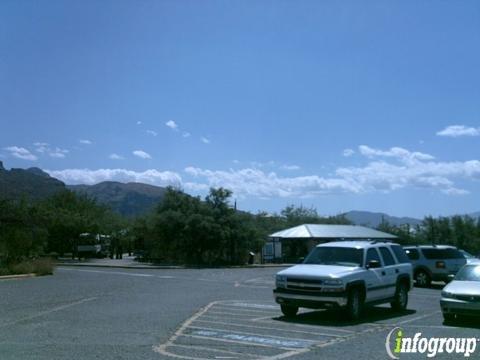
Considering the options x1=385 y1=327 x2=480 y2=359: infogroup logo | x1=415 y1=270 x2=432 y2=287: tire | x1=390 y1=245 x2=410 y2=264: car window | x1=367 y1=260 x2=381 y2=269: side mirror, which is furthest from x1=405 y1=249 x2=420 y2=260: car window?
x1=385 y1=327 x2=480 y2=359: infogroup logo

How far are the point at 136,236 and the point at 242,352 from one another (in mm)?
55819

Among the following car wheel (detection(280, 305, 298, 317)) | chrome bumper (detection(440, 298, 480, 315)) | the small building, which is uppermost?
the small building

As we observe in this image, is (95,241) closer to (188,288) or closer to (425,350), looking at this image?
(188,288)

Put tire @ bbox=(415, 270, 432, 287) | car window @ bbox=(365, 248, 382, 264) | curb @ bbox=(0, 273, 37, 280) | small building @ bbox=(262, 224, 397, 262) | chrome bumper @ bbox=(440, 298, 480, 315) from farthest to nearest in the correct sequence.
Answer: small building @ bbox=(262, 224, 397, 262), curb @ bbox=(0, 273, 37, 280), tire @ bbox=(415, 270, 432, 287), car window @ bbox=(365, 248, 382, 264), chrome bumper @ bbox=(440, 298, 480, 315)

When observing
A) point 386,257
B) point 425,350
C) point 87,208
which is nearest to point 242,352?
point 425,350

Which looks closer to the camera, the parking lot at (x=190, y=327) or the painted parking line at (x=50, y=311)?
the parking lot at (x=190, y=327)

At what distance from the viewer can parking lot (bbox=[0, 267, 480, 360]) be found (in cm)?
1100

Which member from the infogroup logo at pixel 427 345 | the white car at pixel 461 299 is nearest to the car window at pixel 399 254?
the white car at pixel 461 299

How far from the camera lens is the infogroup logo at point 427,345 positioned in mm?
11078

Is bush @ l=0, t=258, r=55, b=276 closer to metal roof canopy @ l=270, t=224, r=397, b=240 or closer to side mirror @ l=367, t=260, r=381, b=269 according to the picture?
side mirror @ l=367, t=260, r=381, b=269

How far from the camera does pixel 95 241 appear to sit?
224ft

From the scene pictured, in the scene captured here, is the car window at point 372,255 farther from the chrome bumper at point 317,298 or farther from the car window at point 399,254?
the chrome bumper at point 317,298

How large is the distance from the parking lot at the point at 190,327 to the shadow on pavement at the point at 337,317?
1.0 inches

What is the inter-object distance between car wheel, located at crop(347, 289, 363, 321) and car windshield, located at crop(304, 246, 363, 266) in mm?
942
